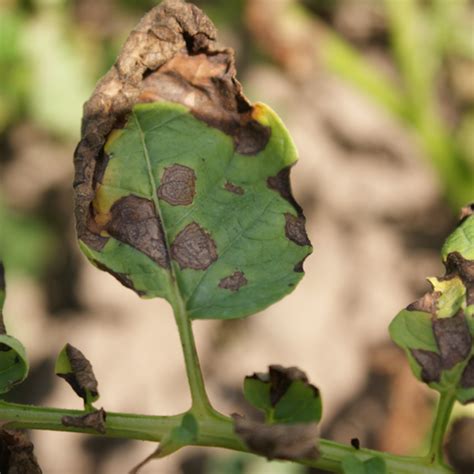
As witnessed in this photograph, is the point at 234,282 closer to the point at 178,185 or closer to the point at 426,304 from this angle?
the point at 178,185

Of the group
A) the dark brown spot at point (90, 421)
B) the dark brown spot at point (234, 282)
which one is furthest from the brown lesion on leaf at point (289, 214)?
the dark brown spot at point (90, 421)

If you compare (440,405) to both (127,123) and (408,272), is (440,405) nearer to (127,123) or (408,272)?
(127,123)

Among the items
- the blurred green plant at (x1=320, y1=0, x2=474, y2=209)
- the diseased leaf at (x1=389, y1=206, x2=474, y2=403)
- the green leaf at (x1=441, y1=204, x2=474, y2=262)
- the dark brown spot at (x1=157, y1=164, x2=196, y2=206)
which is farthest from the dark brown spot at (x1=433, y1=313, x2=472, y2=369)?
the blurred green plant at (x1=320, y1=0, x2=474, y2=209)

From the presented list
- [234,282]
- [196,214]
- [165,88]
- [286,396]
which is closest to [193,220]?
[196,214]

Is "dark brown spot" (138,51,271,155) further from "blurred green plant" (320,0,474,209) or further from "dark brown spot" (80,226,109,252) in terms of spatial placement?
"blurred green plant" (320,0,474,209)

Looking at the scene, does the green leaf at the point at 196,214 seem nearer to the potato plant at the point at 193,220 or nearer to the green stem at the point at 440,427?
the potato plant at the point at 193,220

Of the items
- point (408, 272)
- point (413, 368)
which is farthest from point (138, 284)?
point (408, 272)

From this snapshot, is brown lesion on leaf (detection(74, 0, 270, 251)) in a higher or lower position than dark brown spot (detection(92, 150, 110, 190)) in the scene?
higher
